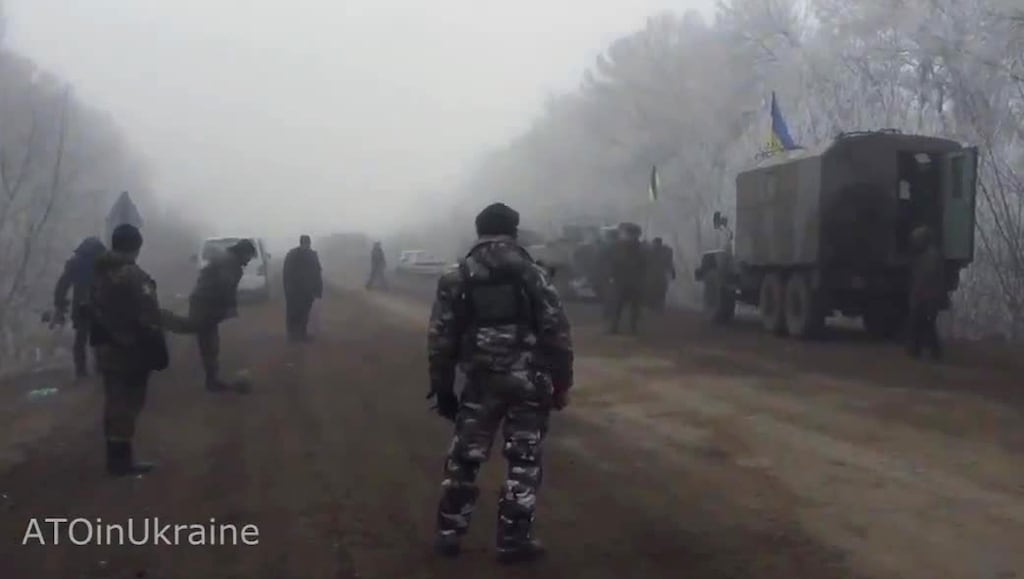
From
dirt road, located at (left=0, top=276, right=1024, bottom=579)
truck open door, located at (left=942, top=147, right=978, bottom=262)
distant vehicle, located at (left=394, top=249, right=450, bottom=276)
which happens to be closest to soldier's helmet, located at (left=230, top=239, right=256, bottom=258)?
dirt road, located at (left=0, top=276, right=1024, bottom=579)

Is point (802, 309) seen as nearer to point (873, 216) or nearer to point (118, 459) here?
point (873, 216)


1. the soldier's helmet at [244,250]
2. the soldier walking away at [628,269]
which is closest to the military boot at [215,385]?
the soldier's helmet at [244,250]

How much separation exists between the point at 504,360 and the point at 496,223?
0.72 metres

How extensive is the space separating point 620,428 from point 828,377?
4.92 m

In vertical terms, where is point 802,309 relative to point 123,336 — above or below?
below

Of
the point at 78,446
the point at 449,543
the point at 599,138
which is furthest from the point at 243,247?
the point at 599,138

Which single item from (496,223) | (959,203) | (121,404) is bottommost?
(121,404)

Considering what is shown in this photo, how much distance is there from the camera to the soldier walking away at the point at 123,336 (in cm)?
910

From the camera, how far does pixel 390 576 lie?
6.46 metres

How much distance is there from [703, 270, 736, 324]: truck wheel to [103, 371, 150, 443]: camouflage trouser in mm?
17768

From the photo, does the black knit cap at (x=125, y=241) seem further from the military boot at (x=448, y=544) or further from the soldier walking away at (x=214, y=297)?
the soldier walking away at (x=214, y=297)

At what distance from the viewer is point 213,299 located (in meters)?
14.5

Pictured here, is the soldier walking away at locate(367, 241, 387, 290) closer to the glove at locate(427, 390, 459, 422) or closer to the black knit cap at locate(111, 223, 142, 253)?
the black knit cap at locate(111, 223, 142, 253)

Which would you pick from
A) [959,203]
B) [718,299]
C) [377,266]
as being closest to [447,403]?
[959,203]
